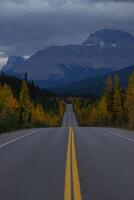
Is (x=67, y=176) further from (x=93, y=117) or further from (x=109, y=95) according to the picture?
(x=93, y=117)

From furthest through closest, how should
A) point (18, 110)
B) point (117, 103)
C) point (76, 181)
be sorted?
point (117, 103), point (18, 110), point (76, 181)

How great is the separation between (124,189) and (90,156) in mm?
7347

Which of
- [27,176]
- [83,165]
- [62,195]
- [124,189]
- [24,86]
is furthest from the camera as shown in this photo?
[24,86]

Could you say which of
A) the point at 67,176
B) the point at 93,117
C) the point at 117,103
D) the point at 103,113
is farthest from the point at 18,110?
the point at 67,176

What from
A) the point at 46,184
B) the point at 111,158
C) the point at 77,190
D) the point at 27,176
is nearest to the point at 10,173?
the point at 27,176

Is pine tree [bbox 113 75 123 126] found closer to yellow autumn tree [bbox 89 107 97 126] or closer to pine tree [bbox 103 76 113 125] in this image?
pine tree [bbox 103 76 113 125]

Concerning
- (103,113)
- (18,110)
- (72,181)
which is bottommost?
(72,181)

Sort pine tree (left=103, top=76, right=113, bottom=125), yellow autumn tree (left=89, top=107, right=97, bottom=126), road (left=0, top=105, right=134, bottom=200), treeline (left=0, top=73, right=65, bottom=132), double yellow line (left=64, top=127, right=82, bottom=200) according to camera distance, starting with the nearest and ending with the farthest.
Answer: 1. double yellow line (left=64, top=127, right=82, bottom=200)
2. road (left=0, top=105, right=134, bottom=200)
3. treeline (left=0, top=73, right=65, bottom=132)
4. pine tree (left=103, top=76, right=113, bottom=125)
5. yellow autumn tree (left=89, top=107, right=97, bottom=126)

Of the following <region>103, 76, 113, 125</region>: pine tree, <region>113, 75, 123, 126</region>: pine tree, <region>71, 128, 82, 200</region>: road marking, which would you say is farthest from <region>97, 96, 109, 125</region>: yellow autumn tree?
<region>71, 128, 82, 200</region>: road marking

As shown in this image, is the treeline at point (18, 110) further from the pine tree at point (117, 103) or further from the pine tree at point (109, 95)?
the pine tree at point (117, 103)

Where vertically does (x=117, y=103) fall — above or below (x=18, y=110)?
above

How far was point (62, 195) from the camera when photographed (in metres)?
10.7

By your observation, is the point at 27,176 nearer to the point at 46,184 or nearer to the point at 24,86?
the point at 46,184

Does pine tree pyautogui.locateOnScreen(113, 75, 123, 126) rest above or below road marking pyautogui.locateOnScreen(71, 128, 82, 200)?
above
